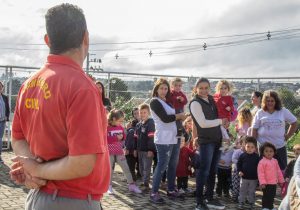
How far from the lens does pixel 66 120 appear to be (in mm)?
2023

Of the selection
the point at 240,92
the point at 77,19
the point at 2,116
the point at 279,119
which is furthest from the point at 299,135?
the point at 77,19

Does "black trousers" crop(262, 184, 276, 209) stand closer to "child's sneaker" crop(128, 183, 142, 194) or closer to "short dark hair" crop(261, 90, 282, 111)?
"short dark hair" crop(261, 90, 282, 111)

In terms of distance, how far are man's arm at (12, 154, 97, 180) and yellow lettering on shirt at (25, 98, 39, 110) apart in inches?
11.2

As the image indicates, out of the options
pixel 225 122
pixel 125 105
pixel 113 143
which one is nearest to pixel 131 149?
pixel 113 143

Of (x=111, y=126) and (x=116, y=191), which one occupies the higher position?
(x=111, y=126)

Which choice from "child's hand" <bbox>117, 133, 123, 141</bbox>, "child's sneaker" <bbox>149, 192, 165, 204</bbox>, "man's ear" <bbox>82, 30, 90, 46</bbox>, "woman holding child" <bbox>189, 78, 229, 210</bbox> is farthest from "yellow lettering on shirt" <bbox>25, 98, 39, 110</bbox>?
"child's hand" <bbox>117, 133, 123, 141</bbox>

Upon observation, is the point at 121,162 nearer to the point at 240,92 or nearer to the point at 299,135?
the point at 240,92

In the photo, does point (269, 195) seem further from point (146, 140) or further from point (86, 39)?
point (86, 39)

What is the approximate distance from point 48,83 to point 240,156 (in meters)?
5.23

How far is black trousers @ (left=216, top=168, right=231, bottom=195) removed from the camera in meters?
7.43

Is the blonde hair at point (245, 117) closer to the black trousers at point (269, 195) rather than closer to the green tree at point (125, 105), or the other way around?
the black trousers at point (269, 195)

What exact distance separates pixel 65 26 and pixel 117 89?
10.7 metres

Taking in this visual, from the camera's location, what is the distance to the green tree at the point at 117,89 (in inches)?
487

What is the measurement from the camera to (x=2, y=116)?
9539 millimetres
